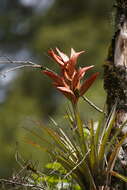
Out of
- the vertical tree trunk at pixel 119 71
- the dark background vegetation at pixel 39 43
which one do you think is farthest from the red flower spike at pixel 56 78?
the dark background vegetation at pixel 39 43

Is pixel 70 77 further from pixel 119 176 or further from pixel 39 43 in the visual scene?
pixel 39 43

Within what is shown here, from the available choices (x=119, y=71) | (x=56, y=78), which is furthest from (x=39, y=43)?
(x=56, y=78)

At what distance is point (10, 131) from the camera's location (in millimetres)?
16672

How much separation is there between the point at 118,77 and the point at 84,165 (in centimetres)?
39

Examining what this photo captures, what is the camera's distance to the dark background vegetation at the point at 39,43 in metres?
16.6

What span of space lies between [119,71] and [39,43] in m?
16.4

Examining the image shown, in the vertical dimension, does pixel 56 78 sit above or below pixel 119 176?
above

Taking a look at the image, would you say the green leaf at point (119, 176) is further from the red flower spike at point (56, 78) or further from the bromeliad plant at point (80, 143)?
the red flower spike at point (56, 78)

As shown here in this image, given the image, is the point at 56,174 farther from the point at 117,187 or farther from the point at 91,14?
the point at 91,14

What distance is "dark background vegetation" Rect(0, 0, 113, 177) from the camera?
54.5ft

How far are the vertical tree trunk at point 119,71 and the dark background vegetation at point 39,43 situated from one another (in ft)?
33.3

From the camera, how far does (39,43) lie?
1888 centimetres

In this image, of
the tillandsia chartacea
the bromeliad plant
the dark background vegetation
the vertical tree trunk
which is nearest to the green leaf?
the bromeliad plant

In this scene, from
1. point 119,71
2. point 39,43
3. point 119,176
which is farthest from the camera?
point 39,43
